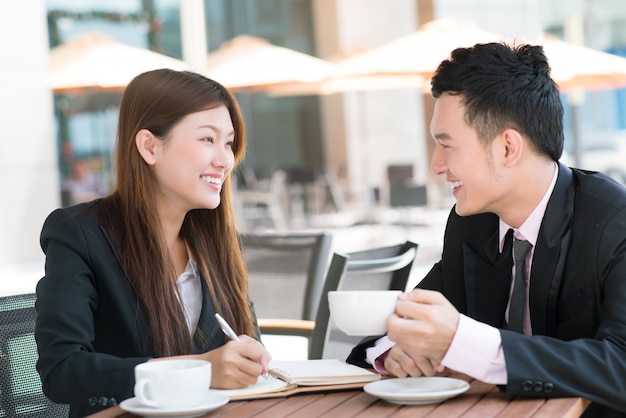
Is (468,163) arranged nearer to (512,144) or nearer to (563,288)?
(512,144)

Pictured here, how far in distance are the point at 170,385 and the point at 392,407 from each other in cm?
36

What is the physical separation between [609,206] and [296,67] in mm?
9129

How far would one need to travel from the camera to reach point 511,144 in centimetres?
186

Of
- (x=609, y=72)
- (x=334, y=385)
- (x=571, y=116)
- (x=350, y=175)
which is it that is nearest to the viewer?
(x=334, y=385)

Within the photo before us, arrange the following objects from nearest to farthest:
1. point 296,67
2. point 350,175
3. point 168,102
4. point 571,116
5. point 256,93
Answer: point 168,102, point 296,67, point 571,116, point 350,175, point 256,93

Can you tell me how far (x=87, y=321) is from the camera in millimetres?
1834

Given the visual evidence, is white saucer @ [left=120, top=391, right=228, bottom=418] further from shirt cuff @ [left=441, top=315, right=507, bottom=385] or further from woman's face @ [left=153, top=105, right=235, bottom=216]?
woman's face @ [left=153, top=105, right=235, bottom=216]

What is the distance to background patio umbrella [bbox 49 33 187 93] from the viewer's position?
948cm

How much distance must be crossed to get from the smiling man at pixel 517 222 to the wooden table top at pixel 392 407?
66mm

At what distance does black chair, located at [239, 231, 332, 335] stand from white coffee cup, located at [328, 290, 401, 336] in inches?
69.6

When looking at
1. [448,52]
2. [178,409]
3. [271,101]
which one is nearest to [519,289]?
[178,409]

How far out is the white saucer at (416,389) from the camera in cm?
148

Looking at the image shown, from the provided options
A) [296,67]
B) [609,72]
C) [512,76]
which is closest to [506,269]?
[512,76]

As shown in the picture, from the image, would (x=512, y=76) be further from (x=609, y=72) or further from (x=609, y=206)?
(x=609, y=72)
